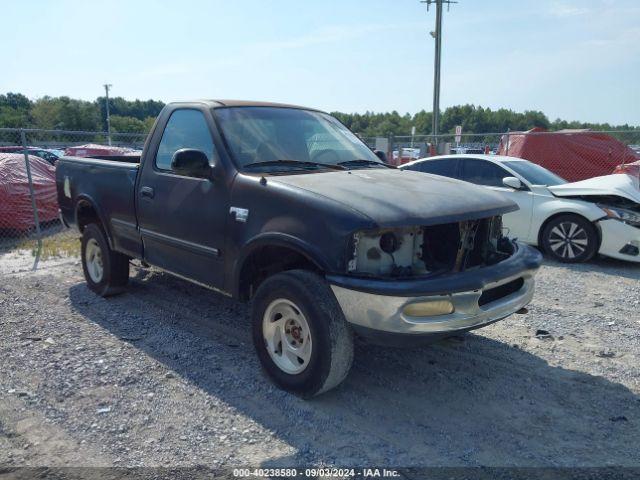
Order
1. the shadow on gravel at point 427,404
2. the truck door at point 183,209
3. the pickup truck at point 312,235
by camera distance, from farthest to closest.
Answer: the truck door at point 183,209 → the pickup truck at point 312,235 → the shadow on gravel at point 427,404

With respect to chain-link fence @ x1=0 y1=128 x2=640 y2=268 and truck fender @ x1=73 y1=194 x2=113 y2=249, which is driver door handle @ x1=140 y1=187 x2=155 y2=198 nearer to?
truck fender @ x1=73 y1=194 x2=113 y2=249

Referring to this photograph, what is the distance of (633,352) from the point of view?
462cm

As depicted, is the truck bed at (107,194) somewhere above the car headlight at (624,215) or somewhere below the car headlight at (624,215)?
above

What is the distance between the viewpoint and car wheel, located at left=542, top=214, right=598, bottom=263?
25.4ft

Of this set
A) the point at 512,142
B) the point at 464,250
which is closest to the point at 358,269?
the point at 464,250

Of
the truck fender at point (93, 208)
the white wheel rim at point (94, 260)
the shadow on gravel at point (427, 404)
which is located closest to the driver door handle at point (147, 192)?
the truck fender at point (93, 208)

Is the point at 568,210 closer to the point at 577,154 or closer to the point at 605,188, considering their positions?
the point at 605,188

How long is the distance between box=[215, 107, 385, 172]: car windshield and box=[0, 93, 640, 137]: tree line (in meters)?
54.9

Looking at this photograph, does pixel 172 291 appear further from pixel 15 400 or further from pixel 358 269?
pixel 358 269

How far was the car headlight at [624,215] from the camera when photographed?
24.7ft

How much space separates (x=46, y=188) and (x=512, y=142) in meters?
12.2

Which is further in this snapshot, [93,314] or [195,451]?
[93,314]

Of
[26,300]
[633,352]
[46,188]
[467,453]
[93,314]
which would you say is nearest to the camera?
[467,453]

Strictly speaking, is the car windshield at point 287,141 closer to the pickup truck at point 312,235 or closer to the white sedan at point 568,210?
the pickup truck at point 312,235
